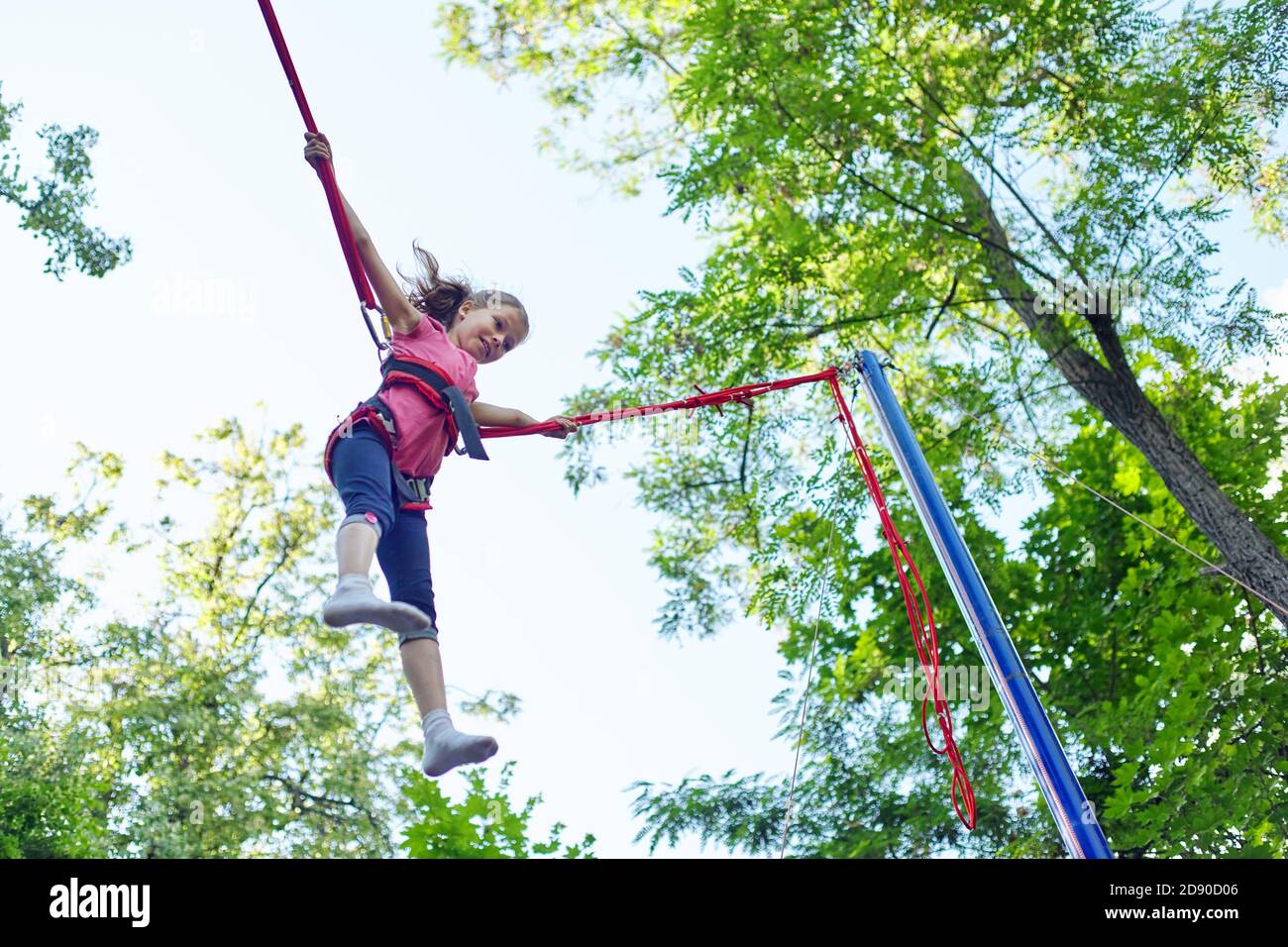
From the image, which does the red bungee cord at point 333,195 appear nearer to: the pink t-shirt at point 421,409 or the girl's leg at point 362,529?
the pink t-shirt at point 421,409

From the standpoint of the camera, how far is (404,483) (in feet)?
9.23

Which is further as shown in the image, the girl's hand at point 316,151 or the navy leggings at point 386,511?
the girl's hand at point 316,151

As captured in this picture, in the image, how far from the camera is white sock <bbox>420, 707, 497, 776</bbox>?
2.46 metres

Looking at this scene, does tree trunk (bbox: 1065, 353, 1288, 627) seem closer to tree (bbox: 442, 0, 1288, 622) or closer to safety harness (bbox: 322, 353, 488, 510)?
tree (bbox: 442, 0, 1288, 622)

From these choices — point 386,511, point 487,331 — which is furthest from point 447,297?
point 386,511

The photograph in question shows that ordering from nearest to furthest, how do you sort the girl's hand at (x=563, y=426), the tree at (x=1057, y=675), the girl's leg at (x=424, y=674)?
the girl's leg at (x=424, y=674) < the girl's hand at (x=563, y=426) < the tree at (x=1057, y=675)

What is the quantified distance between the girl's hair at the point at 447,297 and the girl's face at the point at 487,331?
0.02 metres

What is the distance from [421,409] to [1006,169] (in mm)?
5019

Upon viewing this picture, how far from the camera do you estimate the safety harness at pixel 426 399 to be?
280 centimetres

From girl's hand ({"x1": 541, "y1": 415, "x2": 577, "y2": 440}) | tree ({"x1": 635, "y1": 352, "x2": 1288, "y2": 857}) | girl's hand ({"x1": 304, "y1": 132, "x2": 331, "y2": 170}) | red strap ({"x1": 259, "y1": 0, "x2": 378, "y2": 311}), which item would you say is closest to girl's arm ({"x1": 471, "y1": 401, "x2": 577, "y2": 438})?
girl's hand ({"x1": 541, "y1": 415, "x2": 577, "y2": 440})

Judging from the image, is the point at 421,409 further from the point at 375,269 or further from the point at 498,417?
the point at 498,417

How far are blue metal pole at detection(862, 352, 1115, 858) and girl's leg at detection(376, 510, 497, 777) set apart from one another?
1.29m
